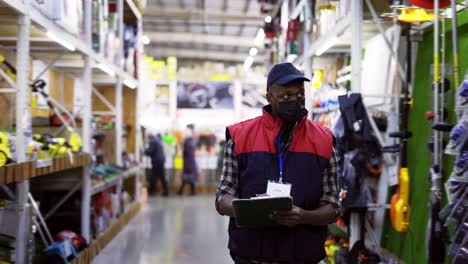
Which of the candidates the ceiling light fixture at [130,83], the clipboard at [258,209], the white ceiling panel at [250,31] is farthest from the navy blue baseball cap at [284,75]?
the white ceiling panel at [250,31]

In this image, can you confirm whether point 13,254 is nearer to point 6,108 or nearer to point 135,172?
point 6,108

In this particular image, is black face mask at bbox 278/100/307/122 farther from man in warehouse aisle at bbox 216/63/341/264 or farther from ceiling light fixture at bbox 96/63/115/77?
ceiling light fixture at bbox 96/63/115/77

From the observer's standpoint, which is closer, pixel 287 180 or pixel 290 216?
pixel 290 216

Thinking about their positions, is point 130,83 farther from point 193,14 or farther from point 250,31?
point 250,31

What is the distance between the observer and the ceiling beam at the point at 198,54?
25031 mm

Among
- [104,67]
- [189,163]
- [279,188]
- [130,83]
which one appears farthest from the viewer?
[189,163]

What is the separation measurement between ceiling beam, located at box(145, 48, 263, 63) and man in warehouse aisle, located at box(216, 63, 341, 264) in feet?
74.4

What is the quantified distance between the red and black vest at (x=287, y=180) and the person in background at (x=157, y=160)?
11.9 metres

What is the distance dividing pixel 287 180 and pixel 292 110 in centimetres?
30

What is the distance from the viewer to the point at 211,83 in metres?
15.5

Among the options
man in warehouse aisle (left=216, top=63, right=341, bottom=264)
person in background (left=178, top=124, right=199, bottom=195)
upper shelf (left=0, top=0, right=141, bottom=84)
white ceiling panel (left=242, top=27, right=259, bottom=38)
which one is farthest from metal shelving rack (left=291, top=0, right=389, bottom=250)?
white ceiling panel (left=242, top=27, right=259, bottom=38)

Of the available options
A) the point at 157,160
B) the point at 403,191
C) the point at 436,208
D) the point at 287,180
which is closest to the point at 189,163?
the point at 157,160

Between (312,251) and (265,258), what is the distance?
0.67 ft

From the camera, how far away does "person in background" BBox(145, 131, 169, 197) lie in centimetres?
1418
